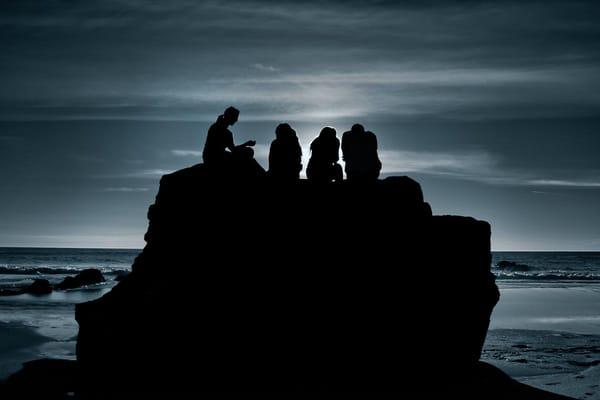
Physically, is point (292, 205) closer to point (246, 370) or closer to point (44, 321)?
point (246, 370)

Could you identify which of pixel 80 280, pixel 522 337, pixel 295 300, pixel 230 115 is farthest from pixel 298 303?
pixel 80 280

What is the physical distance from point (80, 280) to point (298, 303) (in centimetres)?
4349

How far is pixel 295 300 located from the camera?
13.3m

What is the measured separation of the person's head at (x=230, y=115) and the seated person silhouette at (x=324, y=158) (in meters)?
1.94

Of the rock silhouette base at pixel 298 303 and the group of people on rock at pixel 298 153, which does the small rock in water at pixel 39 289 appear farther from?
the group of people on rock at pixel 298 153

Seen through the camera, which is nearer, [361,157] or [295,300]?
[295,300]

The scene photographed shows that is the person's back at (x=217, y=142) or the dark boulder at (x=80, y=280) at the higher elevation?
the person's back at (x=217, y=142)

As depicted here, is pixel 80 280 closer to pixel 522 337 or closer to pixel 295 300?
pixel 522 337

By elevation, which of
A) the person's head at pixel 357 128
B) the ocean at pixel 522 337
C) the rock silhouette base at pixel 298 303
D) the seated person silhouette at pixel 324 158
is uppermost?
the person's head at pixel 357 128

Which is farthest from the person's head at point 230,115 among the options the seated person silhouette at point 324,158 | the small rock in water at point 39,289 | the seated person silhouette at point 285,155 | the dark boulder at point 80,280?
the dark boulder at point 80,280

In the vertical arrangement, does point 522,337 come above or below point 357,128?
below

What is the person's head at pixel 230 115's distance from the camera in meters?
15.0

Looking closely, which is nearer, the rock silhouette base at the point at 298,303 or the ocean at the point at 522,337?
→ the rock silhouette base at the point at 298,303

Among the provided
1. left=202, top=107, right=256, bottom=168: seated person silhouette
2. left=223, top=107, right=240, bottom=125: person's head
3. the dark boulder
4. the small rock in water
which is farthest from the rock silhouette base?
the dark boulder
